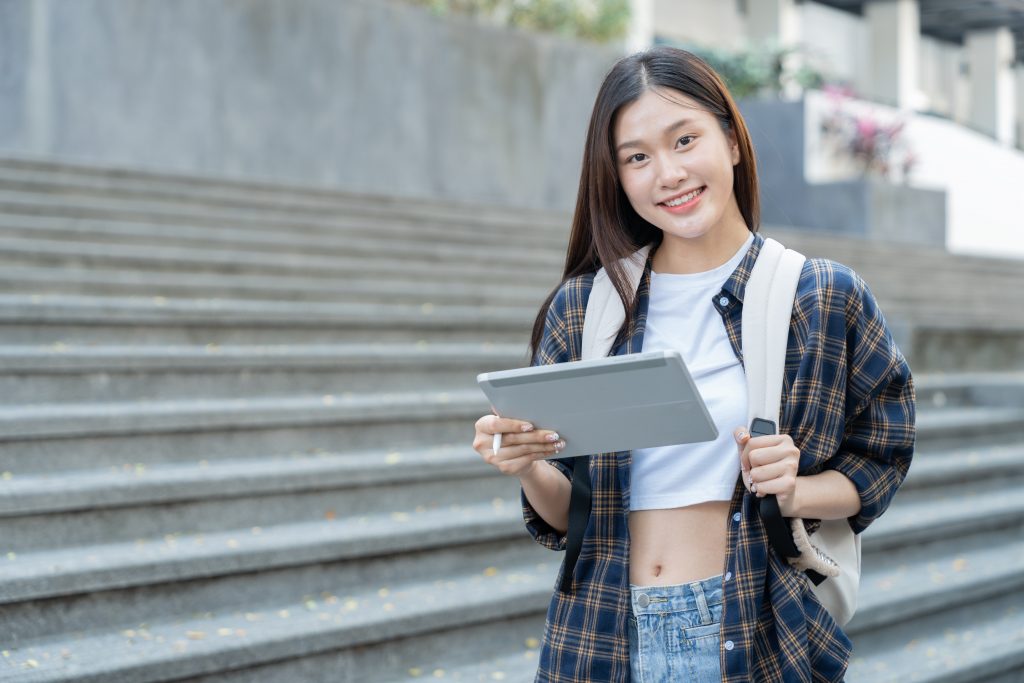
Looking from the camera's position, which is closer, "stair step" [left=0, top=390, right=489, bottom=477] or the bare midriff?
the bare midriff

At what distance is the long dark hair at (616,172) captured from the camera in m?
1.65

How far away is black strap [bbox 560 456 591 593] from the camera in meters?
1.67

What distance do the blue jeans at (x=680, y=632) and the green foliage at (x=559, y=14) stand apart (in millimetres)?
9460

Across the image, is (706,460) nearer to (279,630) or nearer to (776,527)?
(776,527)

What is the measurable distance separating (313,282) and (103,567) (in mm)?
2425

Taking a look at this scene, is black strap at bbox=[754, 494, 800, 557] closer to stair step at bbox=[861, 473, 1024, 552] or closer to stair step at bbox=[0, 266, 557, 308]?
stair step at bbox=[861, 473, 1024, 552]

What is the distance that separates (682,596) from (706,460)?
0.21 metres

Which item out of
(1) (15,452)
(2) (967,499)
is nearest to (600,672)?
(1) (15,452)

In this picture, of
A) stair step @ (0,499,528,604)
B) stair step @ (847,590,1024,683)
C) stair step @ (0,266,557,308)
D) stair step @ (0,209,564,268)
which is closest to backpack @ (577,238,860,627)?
stair step @ (0,499,528,604)

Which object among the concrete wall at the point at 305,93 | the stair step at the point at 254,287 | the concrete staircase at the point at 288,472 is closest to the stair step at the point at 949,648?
the concrete staircase at the point at 288,472

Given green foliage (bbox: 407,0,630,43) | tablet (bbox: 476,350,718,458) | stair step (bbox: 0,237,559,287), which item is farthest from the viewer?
green foliage (bbox: 407,0,630,43)

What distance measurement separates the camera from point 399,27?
9.77 m

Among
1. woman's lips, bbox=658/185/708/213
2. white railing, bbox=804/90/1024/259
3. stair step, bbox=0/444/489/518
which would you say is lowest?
stair step, bbox=0/444/489/518

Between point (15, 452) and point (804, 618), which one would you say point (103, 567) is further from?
point (804, 618)
